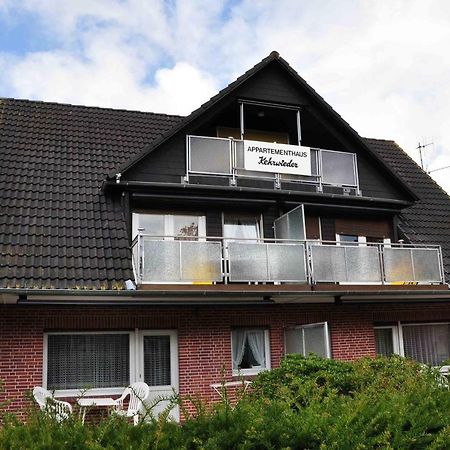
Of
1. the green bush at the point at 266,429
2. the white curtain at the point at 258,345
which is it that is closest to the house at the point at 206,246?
the white curtain at the point at 258,345

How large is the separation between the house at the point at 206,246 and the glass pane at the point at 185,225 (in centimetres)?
5

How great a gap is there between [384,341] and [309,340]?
9.82 ft

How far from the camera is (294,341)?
40.0 feet

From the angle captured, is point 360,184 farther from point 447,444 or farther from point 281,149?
point 447,444

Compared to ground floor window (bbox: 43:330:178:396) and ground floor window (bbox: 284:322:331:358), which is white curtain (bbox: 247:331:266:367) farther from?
ground floor window (bbox: 43:330:178:396)

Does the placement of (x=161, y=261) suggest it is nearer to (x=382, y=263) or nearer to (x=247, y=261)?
(x=247, y=261)

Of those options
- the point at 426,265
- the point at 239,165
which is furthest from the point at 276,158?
the point at 426,265

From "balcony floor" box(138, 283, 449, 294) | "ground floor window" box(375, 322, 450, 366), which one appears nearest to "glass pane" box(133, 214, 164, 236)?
"balcony floor" box(138, 283, 449, 294)

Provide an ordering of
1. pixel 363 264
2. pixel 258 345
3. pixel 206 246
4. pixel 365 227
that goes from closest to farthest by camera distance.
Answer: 1. pixel 206 246
2. pixel 258 345
3. pixel 363 264
4. pixel 365 227

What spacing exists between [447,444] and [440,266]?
969 cm

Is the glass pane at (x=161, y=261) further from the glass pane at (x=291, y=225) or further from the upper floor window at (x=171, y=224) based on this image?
the glass pane at (x=291, y=225)

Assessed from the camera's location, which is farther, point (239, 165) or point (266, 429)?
point (239, 165)

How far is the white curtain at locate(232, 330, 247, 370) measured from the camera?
12203 mm

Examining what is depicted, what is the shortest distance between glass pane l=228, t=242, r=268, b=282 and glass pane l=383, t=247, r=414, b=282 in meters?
2.95
